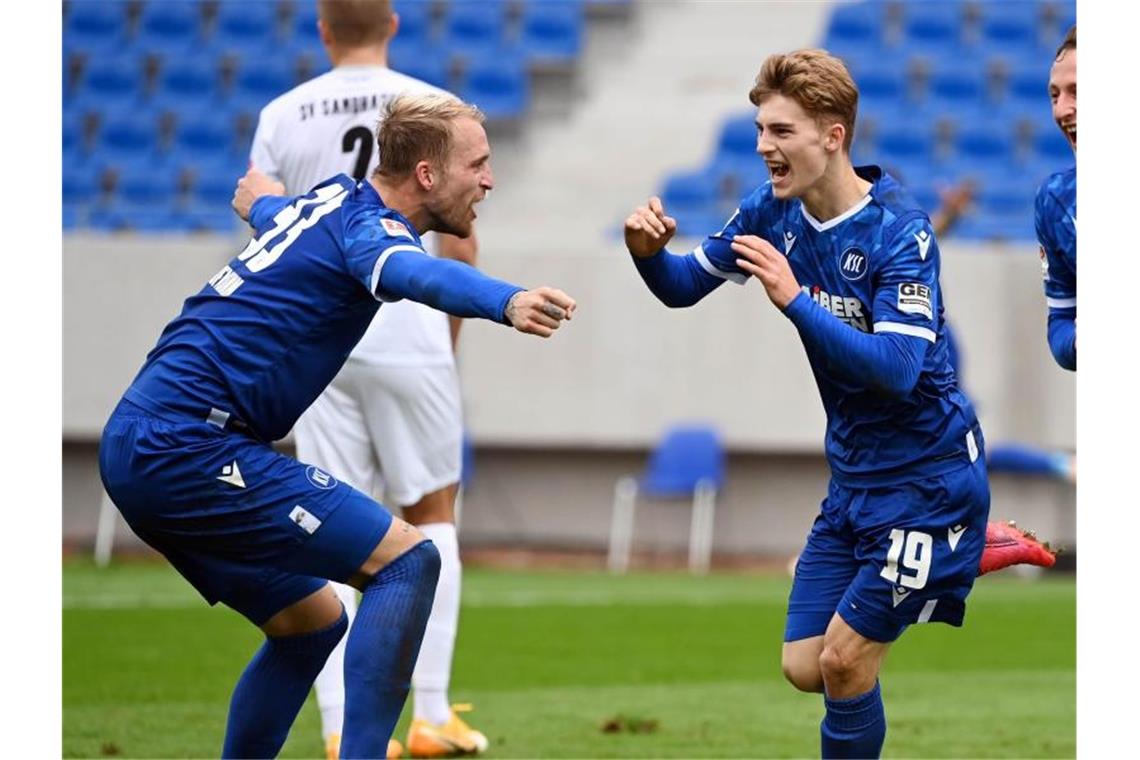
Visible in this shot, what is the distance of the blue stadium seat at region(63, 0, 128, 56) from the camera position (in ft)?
58.6

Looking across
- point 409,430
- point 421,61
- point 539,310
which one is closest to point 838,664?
point 539,310

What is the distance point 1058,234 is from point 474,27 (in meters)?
13.8

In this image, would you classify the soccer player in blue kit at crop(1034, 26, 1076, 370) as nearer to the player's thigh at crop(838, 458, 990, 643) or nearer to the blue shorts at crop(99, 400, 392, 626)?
the player's thigh at crop(838, 458, 990, 643)

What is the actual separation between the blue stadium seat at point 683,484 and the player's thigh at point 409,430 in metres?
7.15

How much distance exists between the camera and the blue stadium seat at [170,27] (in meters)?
17.8

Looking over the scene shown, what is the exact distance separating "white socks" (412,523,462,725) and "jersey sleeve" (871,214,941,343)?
2.22m

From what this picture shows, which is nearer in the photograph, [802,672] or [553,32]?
[802,672]

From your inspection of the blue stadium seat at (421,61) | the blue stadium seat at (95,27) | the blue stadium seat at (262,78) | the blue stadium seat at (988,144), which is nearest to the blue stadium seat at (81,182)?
the blue stadium seat at (95,27)

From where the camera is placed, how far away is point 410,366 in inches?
245

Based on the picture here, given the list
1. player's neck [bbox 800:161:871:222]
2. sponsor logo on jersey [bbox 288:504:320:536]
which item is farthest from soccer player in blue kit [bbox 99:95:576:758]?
player's neck [bbox 800:161:871:222]

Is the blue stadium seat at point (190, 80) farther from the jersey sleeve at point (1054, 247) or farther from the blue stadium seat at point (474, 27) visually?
the jersey sleeve at point (1054, 247)

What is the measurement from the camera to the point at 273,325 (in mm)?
4457

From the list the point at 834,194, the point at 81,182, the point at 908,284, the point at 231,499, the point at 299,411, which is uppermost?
the point at 81,182

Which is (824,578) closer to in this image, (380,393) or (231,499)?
(231,499)
